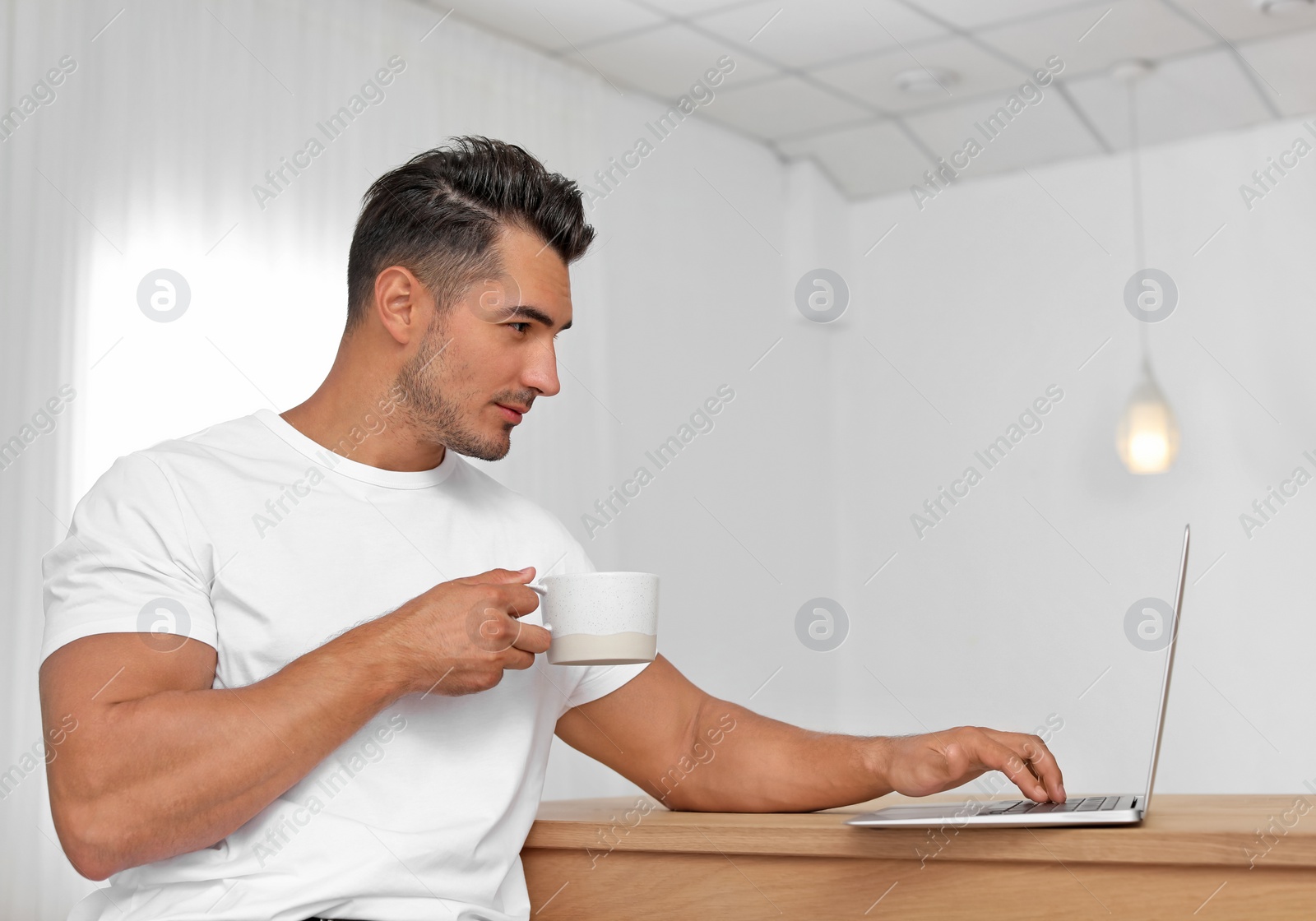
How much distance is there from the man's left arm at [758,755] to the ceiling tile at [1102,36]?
2.97 m

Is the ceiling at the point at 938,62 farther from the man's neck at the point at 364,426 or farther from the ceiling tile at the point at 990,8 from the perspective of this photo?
the man's neck at the point at 364,426

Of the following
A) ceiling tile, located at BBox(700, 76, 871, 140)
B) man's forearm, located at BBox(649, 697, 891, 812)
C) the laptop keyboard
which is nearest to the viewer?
the laptop keyboard

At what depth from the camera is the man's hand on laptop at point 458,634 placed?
1.18 metres

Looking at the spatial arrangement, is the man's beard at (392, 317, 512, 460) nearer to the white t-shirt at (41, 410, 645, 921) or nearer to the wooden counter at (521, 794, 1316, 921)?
the white t-shirt at (41, 410, 645, 921)

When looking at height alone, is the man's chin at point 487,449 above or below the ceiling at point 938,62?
below

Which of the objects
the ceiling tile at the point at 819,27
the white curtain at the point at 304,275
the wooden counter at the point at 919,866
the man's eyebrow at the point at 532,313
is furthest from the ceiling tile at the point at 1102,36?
the wooden counter at the point at 919,866

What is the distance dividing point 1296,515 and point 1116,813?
359 cm

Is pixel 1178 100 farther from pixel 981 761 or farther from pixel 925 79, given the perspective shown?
pixel 981 761

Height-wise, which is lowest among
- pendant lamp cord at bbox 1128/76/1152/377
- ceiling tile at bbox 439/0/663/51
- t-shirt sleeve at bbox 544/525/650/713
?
t-shirt sleeve at bbox 544/525/650/713

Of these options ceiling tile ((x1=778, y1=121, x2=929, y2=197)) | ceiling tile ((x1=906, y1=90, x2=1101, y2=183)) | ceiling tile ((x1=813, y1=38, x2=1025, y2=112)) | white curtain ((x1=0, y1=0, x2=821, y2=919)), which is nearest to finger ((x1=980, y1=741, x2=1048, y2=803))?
white curtain ((x1=0, y1=0, x2=821, y2=919))

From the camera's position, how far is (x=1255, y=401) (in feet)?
14.0

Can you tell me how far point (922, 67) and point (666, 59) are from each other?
0.83 metres

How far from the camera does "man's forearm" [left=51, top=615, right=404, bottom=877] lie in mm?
1087

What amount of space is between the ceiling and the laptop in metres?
2.91
